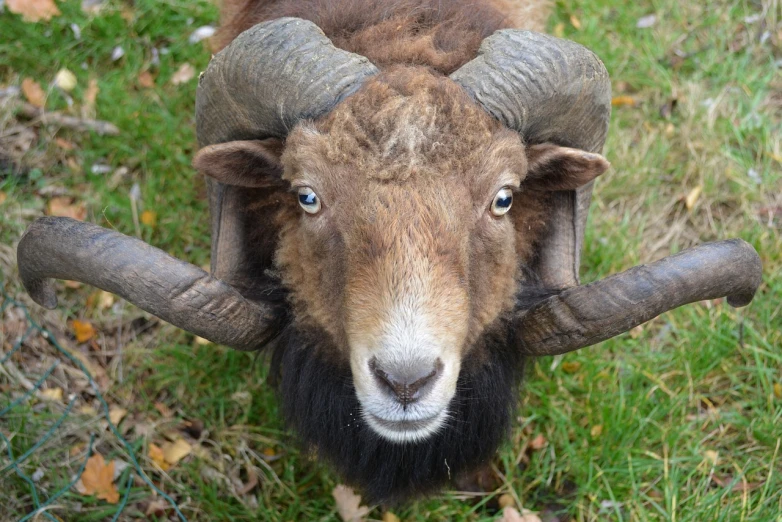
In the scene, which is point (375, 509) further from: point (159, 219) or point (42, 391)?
point (159, 219)

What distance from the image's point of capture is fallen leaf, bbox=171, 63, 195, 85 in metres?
7.66

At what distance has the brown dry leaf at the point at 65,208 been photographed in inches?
273

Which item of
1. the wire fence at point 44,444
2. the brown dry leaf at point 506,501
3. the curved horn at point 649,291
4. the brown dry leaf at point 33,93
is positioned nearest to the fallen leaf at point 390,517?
the brown dry leaf at point 506,501

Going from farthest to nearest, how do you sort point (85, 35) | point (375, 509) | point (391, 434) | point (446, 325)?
point (85, 35) → point (375, 509) → point (391, 434) → point (446, 325)

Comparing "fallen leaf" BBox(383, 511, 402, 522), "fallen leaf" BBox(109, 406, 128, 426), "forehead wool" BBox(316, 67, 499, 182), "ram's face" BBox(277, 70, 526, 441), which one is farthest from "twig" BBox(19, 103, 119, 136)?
"fallen leaf" BBox(383, 511, 402, 522)

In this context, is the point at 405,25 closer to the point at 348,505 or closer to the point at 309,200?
the point at 309,200

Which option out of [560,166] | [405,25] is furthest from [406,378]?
[405,25]

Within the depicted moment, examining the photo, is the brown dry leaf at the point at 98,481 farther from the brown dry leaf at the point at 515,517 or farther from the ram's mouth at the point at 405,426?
the brown dry leaf at the point at 515,517

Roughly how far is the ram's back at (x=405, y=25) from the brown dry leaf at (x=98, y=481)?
3.32 metres

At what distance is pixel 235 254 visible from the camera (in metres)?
4.70

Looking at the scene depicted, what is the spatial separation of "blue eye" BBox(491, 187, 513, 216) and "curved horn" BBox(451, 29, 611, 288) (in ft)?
1.10

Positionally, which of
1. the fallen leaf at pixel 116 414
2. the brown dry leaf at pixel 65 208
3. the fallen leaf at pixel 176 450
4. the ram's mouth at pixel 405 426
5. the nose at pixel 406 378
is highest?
the nose at pixel 406 378

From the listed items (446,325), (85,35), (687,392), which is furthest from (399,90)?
(85,35)

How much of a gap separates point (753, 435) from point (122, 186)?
5.87 metres
